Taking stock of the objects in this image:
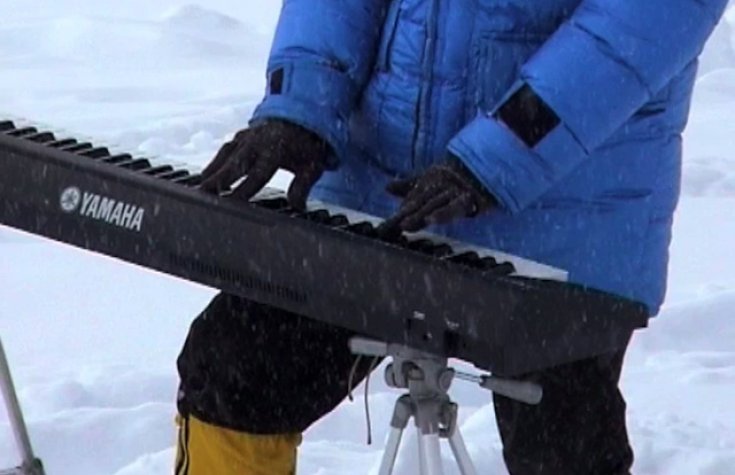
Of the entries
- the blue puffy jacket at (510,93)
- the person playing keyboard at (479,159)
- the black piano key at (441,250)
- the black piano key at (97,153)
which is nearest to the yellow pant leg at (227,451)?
the person playing keyboard at (479,159)

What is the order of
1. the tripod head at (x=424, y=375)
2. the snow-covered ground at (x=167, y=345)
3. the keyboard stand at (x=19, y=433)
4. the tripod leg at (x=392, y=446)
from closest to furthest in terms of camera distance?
the tripod head at (x=424, y=375), the tripod leg at (x=392, y=446), the keyboard stand at (x=19, y=433), the snow-covered ground at (x=167, y=345)

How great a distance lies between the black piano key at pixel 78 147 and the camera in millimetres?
2234

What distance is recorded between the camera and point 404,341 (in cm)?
198

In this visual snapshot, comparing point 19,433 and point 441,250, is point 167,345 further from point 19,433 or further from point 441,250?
point 441,250

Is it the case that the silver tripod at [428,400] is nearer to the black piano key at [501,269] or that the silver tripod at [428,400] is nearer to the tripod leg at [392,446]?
the tripod leg at [392,446]

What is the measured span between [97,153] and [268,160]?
26 centimetres

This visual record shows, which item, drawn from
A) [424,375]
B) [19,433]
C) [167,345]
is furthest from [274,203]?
[167,345]

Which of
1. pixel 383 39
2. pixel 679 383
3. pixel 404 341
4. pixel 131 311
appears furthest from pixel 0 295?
pixel 404 341

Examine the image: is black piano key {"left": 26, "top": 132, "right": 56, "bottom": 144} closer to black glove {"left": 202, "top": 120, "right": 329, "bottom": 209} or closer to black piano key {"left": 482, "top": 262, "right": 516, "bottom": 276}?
black glove {"left": 202, "top": 120, "right": 329, "bottom": 209}

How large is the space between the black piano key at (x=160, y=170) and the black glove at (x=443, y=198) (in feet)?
1.03

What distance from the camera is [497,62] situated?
8.02 ft

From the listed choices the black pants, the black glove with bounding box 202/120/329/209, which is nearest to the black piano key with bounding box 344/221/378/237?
the black glove with bounding box 202/120/329/209

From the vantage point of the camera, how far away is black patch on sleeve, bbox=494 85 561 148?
233cm

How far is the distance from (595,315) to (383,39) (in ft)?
2.33
